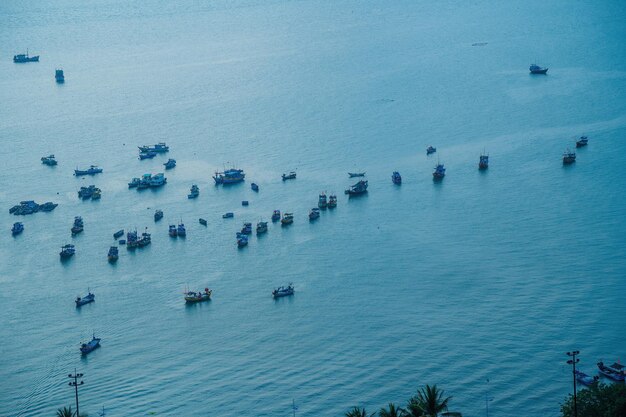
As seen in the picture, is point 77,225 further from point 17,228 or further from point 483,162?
point 483,162

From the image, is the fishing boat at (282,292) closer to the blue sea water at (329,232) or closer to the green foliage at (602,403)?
the blue sea water at (329,232)

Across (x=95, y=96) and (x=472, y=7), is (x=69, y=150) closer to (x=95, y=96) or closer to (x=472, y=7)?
(x=95, y=96)

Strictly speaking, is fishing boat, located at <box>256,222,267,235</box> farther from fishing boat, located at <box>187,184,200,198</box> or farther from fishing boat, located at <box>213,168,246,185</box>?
fishing boat, located at <box>213,168,246,185</box>

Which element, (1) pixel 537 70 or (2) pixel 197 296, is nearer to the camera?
(2) pixel 197 296

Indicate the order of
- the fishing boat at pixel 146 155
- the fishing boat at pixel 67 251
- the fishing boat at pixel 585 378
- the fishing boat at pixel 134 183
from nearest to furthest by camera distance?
the fishing boat at pixel 585 378 < the fishing boat at pixel 67 251 < the fishing boat at pixel 134 183 < the fishing boat at pixel 146 155

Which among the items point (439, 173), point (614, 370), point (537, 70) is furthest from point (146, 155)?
point (614, 370)

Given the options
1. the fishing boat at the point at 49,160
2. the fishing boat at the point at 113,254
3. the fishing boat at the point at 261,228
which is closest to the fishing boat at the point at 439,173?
the fishing boat at the point at 261,228
